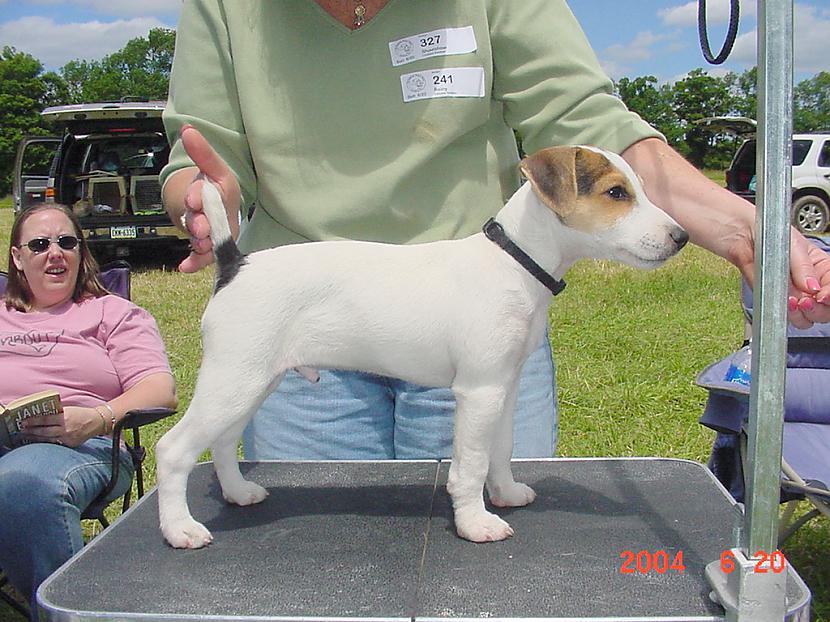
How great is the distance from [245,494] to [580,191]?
39.7 inches

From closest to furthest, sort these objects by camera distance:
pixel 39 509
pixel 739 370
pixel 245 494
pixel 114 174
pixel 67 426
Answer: pixel 245 494, pixel 39 509, pixel 67 426, pixel 739 370, pixel 114 174

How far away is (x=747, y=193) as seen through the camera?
13195 mm

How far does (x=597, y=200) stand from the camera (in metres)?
1.54

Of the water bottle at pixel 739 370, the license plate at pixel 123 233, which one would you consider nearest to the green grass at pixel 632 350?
the license plate at pixel 123 233

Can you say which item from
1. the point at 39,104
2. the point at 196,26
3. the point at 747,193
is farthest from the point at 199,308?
the point at 39,104

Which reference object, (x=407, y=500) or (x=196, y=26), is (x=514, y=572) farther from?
(x=196, y=26)

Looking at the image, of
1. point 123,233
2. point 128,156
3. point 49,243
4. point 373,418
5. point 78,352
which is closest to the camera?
point 373,418

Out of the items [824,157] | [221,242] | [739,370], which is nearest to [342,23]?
[221,242]

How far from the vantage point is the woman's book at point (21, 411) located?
2547mm

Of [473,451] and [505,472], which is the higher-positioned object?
[473,451]

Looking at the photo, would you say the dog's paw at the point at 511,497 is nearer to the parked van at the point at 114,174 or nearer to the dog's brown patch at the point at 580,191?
the dog's brown patch at the point at 580,191

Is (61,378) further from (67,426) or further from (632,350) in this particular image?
(632,350)

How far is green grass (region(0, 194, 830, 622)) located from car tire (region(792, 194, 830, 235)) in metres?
5.47

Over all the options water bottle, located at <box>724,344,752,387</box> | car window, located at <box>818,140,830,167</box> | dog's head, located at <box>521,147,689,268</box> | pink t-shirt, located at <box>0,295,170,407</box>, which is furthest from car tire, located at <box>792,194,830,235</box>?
dog's head, located at <box>521,147,689,268</box>
